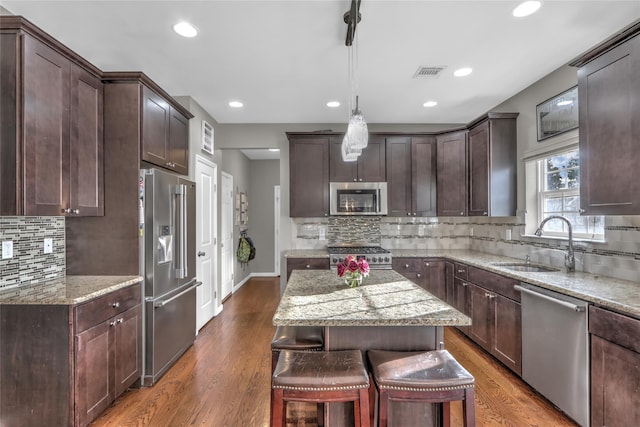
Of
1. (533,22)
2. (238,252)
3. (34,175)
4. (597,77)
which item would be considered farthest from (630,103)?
(238,252)

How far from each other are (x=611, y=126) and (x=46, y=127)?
11.5 feet

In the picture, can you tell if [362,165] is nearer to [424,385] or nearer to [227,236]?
[227,236]

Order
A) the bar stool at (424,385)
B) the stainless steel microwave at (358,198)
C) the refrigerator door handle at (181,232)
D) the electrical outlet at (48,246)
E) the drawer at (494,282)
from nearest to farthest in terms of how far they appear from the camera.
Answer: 1. the bar stool at (424,385)
2. the electrical outlet at (48,246)
3. the drawer at (494,282)
4. the refrigerator door handle at (181,232)
5. the stainless steel microwave at (358,198)

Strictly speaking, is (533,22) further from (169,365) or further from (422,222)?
(169,365)

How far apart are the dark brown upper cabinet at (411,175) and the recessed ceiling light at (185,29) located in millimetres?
2800

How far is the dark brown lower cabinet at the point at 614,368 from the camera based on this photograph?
164 centimetres

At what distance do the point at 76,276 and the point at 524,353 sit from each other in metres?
3.57

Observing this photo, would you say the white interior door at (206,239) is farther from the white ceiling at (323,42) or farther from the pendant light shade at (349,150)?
the pendant light shade at (349,150)

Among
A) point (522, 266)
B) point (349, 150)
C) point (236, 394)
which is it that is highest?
point (349, 150)

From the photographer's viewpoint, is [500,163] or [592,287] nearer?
[592,287]

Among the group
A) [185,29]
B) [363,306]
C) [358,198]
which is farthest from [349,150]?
[358,198]

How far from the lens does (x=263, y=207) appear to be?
692 centimetres

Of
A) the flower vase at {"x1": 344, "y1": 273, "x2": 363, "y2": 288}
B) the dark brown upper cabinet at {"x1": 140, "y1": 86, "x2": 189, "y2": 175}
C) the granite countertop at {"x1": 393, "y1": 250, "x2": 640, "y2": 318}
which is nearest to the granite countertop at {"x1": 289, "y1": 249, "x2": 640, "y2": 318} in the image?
the granite countertop at {"x1": 393, "y1": 250, "x2": 640, "y2": 318}

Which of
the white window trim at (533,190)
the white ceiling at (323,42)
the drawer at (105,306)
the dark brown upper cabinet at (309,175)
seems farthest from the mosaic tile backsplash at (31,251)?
the white window trim at (533,190)
